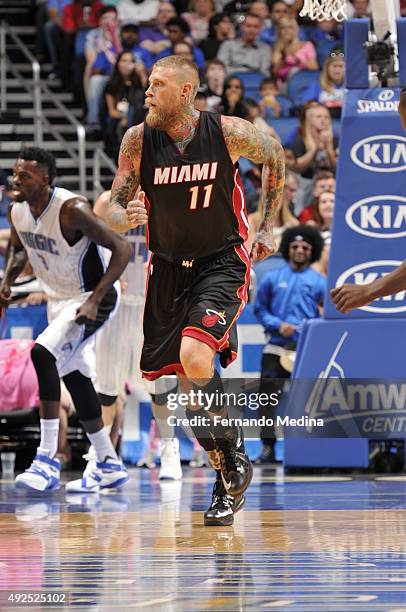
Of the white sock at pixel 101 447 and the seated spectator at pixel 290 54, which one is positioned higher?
the seated spectator at pixel 290 54

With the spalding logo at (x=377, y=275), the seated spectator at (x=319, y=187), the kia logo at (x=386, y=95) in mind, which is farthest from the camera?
the seated spectator at (x=319, y=187)

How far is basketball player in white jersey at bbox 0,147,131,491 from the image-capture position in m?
7.75

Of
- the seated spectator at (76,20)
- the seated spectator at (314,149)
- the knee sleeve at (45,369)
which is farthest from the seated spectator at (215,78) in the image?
the knee sleeve at (45,369)

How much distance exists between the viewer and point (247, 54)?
50.2 feet

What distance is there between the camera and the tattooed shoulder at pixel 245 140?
597cm

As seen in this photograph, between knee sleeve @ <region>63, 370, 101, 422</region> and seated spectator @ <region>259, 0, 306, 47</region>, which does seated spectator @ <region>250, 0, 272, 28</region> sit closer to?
seated spectator @ <region>259, 0, 306, 47</region>

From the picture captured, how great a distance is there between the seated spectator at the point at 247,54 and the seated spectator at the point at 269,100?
28.6 inches

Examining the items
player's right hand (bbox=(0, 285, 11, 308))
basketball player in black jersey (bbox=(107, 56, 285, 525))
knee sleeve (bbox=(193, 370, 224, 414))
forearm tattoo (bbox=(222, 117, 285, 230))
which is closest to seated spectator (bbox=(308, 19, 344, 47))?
player's right hand (bbox=(0, 285, 11, 308))

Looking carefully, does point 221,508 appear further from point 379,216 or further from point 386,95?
point 386,95

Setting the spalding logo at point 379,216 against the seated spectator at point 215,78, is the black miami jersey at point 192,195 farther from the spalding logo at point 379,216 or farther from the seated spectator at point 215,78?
the seated spectator at point 215,78

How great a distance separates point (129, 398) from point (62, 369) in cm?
267

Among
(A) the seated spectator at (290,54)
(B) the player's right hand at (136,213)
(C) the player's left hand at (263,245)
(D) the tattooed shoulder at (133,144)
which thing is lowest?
(C) the player's left hand at (263,245)

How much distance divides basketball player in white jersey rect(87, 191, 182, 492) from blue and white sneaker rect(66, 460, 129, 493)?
3.82 ft

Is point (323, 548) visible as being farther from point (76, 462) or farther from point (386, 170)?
point (76, 462)
